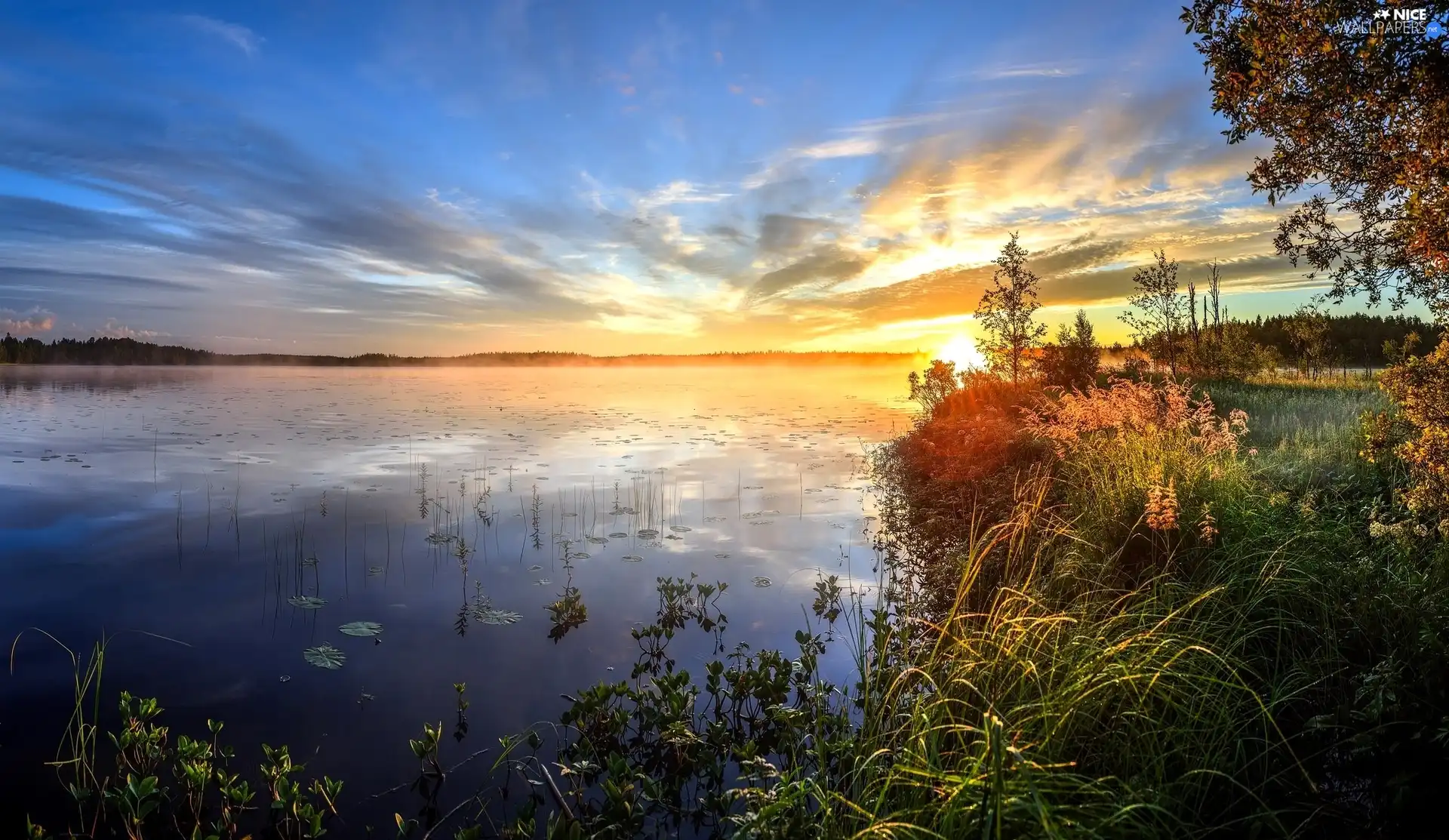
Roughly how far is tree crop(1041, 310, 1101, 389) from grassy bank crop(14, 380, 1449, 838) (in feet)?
45.5

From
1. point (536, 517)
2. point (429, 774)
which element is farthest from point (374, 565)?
point (429, 774)

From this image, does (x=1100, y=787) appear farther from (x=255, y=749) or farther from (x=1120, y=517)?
(x=255, y=749)

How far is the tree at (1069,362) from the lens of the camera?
908 inches

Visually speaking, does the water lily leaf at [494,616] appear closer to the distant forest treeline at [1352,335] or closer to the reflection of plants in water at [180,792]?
the reflection of plants in water at [180,792]

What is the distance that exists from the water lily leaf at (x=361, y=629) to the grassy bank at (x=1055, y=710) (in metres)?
2.16

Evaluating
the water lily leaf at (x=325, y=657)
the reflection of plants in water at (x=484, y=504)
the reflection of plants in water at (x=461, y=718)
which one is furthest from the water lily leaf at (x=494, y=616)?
the reflection of plants in water at (x=484, y=504)

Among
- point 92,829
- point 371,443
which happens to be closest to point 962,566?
point 92,829

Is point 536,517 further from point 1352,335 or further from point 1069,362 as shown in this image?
point 1352,335

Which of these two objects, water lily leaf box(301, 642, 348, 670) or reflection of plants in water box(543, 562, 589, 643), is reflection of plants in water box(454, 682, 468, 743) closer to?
reflection of plants in water box(543, 562, 589, 643)

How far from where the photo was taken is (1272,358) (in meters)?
45.7

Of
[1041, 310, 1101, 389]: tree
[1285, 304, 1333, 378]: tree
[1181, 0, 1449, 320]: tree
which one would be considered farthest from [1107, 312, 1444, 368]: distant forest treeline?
[1181, 0, 1449, 320]: tree

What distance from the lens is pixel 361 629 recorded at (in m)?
8.18

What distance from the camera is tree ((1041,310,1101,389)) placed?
23.1 metres

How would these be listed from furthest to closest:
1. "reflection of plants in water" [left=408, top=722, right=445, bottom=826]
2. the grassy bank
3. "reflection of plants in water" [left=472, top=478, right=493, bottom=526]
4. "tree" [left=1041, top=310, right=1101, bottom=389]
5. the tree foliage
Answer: "tree" [left=1041, top=310, right=1101, bottom=389] → "reflection of plants in water" [left=472, top=478, right=493, bottom=526] → the tree foliage → "reflection of plants in water" [left=408, top=722, right=445, bottom=826] → the grassy bank
